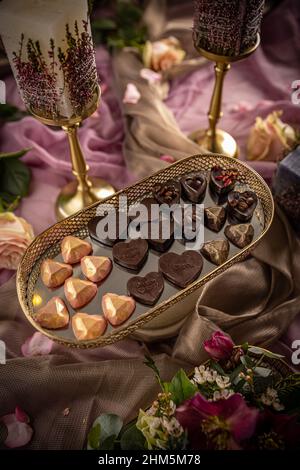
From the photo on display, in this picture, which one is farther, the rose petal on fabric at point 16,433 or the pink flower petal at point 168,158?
the pink flower petal at point 168,158

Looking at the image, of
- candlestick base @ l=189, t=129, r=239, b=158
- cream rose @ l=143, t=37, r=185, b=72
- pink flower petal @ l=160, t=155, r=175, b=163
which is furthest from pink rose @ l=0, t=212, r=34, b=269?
cream rose @ l=143, t=37, r=185, b=72

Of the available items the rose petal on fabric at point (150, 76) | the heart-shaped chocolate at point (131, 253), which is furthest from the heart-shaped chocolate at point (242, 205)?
the rose petal on fabric at point (150, 76)

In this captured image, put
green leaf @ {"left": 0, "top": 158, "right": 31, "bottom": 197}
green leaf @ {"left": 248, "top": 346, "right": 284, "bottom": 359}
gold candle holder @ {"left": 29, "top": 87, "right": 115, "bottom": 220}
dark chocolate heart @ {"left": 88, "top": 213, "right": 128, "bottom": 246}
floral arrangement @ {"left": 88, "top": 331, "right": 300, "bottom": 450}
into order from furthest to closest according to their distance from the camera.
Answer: green leaf @ {"left": 0, "top": 158, "right": 31, "bottom": 197}
gold candle holder @ {"left": 29, "top": 87, "right": 115, "bottom": 220}
dark chocolate heart @ {"left": 88, "top": 213, "right": 128, "bottom": 246}
green leaf @ {"left": 248, "top": 346, "right": 284, "bottom": 359}
floral arrangement @ {"left": 88, "top": 331, "right": 300, "bottom": 450}

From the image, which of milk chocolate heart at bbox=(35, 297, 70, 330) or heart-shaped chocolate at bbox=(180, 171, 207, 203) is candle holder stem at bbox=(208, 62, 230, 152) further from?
milk chocolate heart at bbox=(35, 297, 70, 330)

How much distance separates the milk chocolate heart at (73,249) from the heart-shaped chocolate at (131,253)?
1.8 inches

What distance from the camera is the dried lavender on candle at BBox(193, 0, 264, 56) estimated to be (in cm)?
72

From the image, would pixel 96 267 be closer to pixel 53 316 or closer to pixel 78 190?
pixel 53 316

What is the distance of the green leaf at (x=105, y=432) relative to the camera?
0.55 meters

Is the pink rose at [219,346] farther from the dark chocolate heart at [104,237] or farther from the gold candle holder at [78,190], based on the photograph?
the gold candle holder at [78,190]

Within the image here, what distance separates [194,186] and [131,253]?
0.16 meters

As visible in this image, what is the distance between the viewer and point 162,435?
20.4 inches

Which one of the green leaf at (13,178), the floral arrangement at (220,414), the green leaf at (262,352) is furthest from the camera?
the green leaf at (13,178)

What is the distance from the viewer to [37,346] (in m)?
0.76

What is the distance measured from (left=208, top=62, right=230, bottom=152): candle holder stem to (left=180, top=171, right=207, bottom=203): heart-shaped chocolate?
0.24m
